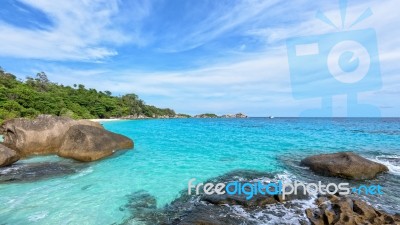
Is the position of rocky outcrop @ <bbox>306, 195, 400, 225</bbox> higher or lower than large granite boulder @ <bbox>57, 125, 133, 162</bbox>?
lower

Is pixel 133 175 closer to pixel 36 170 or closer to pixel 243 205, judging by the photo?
pixel 36 170

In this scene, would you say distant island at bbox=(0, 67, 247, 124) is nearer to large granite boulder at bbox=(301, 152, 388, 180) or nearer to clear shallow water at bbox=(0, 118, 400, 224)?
clear shallow water at bbox=(0, 118, 400, 224)

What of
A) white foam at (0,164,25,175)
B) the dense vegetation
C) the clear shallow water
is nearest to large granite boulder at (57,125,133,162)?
the clear shallow water

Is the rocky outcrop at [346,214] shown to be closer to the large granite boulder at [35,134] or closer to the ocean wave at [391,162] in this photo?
the ocean wave at [391,162]

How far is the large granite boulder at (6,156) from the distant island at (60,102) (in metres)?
21.7

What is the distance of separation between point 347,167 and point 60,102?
6258 centimetres

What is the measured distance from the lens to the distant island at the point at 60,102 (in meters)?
40.1

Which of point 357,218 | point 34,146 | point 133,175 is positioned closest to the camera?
point 357,218

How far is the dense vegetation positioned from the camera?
132ft

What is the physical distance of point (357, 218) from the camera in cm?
591

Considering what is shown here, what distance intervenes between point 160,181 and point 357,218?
709cm

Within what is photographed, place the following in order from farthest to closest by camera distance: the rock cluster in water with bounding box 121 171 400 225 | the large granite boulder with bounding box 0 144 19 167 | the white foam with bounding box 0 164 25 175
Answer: the large granite boulder with bounding box 0 144 19 167 < the white foam with bounding box 0 164 25 175 < the rock cluster in water with bounding box 121 171 400 225

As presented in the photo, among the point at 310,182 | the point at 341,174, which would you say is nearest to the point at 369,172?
the point at 341,174

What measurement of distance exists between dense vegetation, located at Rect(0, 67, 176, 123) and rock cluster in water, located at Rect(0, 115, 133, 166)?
19.1 m
